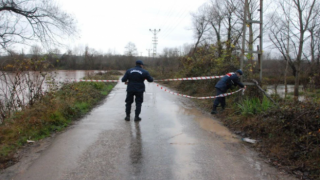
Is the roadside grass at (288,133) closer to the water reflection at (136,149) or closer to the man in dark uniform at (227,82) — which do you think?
the man in dark uniform at (227,82)

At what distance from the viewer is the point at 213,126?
6.76 meters

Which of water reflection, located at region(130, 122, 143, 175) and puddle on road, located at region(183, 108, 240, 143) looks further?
puddle on road, located at region(183, 108, 240, 143)

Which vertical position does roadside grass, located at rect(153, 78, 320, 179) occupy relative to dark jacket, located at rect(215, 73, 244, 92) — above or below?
below

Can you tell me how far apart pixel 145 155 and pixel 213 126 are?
2.93m

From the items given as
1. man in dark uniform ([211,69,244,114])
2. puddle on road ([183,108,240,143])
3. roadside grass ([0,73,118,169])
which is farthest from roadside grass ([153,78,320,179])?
roadside grass ([0,73,118,169])

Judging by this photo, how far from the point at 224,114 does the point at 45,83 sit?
5986mm

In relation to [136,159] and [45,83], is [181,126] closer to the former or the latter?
[136,159]

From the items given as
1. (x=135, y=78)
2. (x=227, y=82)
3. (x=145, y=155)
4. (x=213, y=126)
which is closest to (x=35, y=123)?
(x=135, y=78)

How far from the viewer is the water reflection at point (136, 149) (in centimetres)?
395

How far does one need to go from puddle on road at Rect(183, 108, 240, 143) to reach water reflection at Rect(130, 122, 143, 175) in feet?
6.07

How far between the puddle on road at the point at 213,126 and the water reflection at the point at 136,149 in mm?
1849

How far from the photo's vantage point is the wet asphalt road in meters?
3.64

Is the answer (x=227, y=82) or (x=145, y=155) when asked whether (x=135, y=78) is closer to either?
(x=145, y=155)

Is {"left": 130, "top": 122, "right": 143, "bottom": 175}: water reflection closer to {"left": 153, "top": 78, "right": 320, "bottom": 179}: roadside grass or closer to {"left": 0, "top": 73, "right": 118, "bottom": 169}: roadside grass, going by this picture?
{"left": 0, "top": 73, "right": 118, "bottom": 169}: roadside grass
